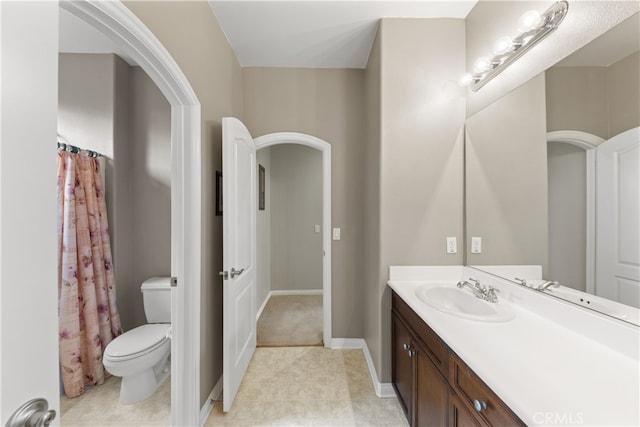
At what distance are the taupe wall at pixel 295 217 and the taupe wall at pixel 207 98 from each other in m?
2.05

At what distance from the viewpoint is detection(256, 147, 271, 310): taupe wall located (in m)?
3.45

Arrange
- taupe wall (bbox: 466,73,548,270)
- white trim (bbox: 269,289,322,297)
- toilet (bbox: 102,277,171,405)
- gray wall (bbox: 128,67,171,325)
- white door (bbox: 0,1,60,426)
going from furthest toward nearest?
white trim (bbox: 269,289,322,297) < gray wall (bbox: 128,67,171,325) < toilet (bbox: 102,277,171,405) < taupe wall (bbox: 466,73,548,270) < white door (bbox: 0,1,60,426)

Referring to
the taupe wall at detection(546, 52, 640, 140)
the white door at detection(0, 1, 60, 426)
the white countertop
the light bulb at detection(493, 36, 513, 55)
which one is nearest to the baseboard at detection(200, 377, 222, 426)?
the white door at detection(0, 1, 60, 426)

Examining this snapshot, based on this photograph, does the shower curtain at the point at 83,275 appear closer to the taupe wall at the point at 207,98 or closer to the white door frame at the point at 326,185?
the taupe wall at the point at 207,98

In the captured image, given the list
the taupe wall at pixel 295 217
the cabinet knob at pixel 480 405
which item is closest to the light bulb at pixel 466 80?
the cabinet knob at pixel 480 405

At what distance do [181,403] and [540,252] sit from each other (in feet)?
6.90

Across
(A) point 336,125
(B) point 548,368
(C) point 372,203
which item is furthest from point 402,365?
(A) point 336,125

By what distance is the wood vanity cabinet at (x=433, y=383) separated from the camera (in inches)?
33.9

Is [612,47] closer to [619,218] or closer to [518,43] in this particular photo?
[518,43]

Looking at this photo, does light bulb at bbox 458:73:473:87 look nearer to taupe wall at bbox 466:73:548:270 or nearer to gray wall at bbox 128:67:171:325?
taupe wall at bbox 466:73:548:270

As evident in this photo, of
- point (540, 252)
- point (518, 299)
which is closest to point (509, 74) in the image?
point (540, 252)

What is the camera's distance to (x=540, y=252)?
135cm

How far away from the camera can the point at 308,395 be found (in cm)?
189

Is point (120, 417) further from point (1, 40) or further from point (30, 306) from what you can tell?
point (1, 40)
